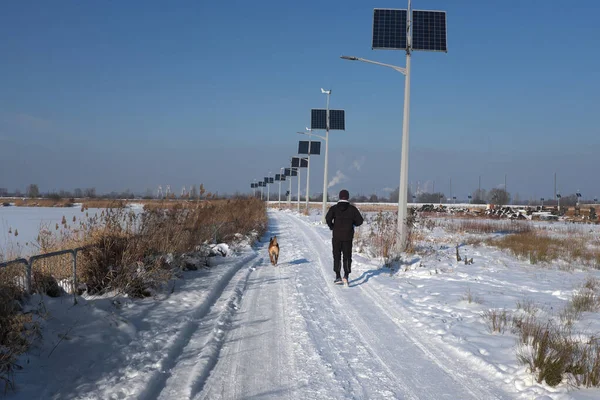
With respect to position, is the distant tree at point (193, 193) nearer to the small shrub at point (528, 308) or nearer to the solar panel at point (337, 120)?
the small shrub at point (528, 308)

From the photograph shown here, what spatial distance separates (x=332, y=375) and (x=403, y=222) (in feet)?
34.2

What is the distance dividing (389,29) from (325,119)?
69.3ft

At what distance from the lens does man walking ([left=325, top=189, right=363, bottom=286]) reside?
35.3ft

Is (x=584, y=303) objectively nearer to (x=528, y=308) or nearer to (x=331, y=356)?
(x=528, y=308)

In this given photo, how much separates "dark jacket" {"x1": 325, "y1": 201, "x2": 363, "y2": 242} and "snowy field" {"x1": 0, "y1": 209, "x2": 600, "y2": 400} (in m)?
1.22

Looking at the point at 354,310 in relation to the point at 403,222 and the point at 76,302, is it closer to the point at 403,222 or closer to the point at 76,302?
the point at 76,302

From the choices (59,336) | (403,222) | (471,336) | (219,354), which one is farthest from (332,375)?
(403,222)

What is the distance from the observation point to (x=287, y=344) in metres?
5.98

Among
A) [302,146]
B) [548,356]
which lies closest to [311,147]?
[302,146]

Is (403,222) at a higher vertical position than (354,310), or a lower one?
higher

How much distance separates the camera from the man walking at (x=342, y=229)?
10758 millimetres

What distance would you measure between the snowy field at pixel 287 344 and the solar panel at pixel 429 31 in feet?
29.4

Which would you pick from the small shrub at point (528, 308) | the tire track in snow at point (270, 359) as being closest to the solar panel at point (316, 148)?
the tire track in snow at point (270, 359)

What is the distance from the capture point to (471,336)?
6473 millimetres
